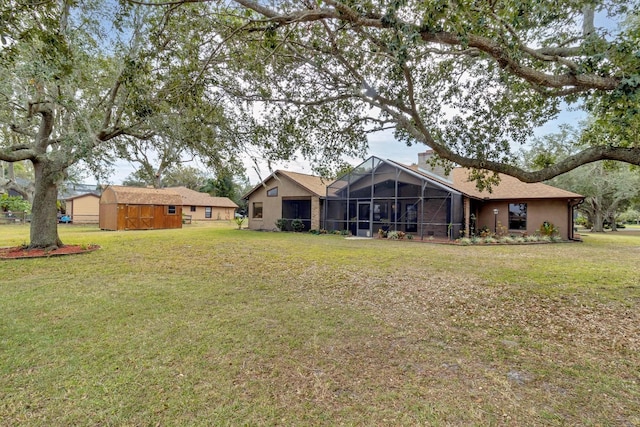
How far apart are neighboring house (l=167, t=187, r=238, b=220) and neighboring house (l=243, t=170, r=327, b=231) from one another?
15.7 metres

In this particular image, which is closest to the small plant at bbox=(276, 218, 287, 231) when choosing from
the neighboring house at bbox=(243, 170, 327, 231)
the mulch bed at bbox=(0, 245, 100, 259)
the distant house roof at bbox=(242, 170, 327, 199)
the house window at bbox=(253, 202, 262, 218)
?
the neighboring house at bbox=(243, 170, 327, 231)

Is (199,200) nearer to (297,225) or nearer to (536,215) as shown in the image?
(297,225)

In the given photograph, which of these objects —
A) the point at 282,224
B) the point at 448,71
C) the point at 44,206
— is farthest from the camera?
the point at 282,224

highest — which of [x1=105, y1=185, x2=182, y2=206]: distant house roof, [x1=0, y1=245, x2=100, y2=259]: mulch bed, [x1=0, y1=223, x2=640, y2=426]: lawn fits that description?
[x1=105, y1=185, x2=182, y2=206]: distant house roof

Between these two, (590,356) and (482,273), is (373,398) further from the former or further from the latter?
(482,273)

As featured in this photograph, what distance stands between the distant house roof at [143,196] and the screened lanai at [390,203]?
13254 millimetres

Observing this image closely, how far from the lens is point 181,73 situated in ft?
19.7

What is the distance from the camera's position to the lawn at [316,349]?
247 cm

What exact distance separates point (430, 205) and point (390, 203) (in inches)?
89.8

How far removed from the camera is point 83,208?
1192 inches

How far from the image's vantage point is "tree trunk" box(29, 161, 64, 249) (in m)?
A: 10.0

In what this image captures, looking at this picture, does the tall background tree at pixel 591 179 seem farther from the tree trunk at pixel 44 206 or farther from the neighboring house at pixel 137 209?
the neighboring house at pixel 137 209

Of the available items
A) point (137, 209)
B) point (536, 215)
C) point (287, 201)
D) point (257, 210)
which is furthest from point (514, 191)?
point (137, 209)

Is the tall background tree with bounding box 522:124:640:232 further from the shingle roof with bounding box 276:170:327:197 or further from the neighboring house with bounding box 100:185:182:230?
the neighboring house with bounding box 100:185:182:230
